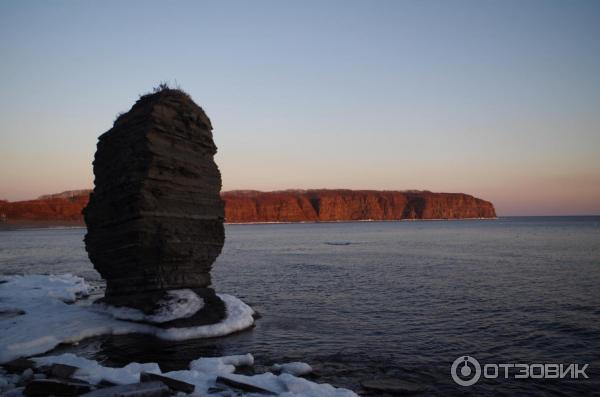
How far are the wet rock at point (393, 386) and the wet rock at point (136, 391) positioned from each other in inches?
226

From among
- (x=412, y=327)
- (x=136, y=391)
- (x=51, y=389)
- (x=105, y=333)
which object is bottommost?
(x=412, y=327)

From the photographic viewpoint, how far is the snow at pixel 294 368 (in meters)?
13.5

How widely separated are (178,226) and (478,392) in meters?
13.9

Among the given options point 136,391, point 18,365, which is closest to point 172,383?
point 136,391

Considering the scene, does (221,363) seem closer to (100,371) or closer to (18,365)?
(100,371)

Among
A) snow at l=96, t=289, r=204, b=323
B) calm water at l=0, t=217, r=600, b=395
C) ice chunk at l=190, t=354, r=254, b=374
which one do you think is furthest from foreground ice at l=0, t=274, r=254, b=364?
ice chunk at l=190, t=354, r=254, b=374

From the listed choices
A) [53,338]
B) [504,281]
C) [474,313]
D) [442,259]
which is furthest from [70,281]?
[442,259]

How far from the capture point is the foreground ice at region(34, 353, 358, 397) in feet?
36.8

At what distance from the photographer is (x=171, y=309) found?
62.1ft

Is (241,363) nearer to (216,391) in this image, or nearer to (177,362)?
(177,362)

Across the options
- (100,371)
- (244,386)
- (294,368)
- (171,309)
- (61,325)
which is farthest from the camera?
(171,309)

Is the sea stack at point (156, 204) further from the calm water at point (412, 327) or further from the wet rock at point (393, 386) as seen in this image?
the wet rock at point (393, 386)

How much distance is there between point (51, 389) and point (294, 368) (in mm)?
6670

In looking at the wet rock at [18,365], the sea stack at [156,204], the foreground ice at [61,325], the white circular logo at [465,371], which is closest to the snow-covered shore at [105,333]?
the foreground ice at [61,325]
